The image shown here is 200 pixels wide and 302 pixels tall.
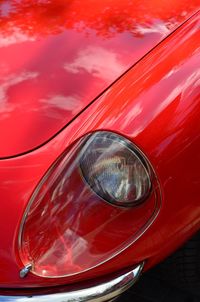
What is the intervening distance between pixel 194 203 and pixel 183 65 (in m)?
0.37

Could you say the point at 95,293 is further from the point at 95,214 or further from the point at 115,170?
the point at 115,170

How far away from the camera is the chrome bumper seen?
1.27 metres

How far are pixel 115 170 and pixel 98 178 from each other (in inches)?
1.9

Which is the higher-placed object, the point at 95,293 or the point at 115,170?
the point at 115,170

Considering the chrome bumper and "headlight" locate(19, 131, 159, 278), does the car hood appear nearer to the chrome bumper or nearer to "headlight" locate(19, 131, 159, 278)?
"headlight" locate(19, 131, 159, 278)

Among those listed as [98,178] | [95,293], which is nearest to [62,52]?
[98,178]

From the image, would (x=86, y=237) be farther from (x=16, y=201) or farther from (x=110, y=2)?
(x=110, y=2)

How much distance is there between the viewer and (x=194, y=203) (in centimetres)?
130

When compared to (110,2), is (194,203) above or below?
below

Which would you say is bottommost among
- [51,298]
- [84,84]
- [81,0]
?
[51,298]

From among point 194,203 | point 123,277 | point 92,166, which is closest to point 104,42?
point 92,166

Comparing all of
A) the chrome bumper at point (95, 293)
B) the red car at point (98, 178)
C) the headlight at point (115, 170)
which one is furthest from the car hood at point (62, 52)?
the chrome bumper at point (95, 293)

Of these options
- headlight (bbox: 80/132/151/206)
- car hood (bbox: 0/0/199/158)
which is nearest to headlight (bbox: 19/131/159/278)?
headlight (bbox: 80/132/151/206)

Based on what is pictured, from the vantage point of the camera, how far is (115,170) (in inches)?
49.5
